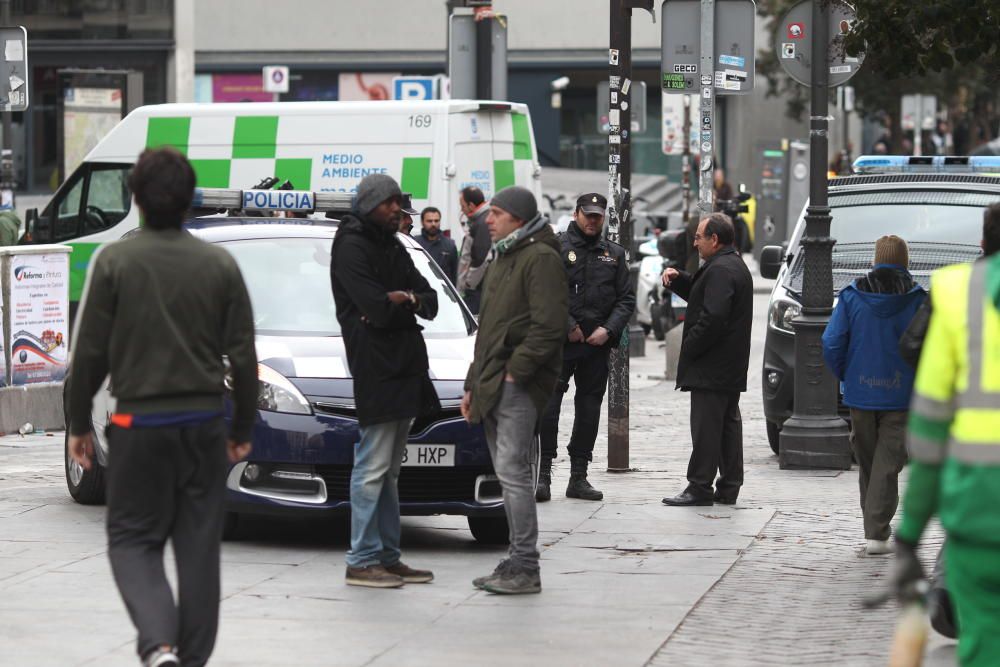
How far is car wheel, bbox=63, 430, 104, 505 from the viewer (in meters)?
10.2

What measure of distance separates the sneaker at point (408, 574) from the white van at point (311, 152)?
1082 centimetres

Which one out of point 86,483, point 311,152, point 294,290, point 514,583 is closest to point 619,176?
point 294,290

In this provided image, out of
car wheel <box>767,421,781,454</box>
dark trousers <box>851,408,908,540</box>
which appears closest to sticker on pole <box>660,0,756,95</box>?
car wheel <box>767,421,781,454</box>

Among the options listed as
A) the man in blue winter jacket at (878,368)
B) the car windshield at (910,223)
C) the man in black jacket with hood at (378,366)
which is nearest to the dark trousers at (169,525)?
the man in black jacket with hood at (378,366)

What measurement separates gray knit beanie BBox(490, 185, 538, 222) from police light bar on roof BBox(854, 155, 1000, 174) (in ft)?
22.3

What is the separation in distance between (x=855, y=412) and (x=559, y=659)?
2.79 m

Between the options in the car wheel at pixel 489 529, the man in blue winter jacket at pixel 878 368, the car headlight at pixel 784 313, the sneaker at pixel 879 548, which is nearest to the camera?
the man in blue winter jacket at pixel 878 368

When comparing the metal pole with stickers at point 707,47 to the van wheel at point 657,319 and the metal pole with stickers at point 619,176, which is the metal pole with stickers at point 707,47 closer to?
the metal pole with stickers at point 619,176

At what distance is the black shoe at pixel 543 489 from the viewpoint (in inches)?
423

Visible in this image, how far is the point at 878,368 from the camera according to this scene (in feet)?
29.0

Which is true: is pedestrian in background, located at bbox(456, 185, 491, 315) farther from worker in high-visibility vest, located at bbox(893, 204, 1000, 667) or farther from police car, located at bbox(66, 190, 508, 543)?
worker in high-visibility vest, located at bbox(893, 204, 1000, 667)

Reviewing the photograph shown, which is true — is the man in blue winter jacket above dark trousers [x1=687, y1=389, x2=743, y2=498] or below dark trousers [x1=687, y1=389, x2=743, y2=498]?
above

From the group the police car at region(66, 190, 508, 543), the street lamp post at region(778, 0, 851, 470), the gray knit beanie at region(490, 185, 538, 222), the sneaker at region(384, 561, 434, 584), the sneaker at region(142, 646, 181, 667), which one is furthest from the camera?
the street lamp post at region(778, 0, 851, 470)

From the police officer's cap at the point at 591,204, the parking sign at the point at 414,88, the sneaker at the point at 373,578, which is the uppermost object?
the parking sign at the point at 414,88
